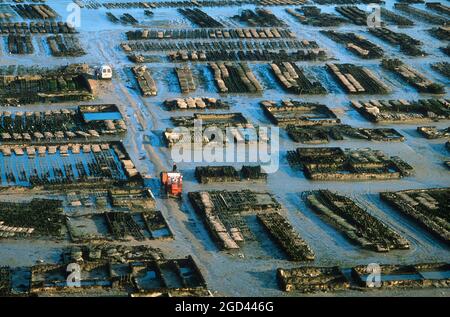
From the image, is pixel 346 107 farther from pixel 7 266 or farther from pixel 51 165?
pixel 7 266

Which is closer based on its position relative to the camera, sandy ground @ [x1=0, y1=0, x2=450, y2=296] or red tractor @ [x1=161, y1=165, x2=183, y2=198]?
sandy ground @ [x1=0, y1=0, x2=450, y2=296]

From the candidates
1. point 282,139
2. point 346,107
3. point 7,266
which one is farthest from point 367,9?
point 7,266

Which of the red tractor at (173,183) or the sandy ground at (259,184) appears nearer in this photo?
the sandy ground at (259,184)

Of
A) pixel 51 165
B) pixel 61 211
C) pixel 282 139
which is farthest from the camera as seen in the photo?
pixel 282 139
